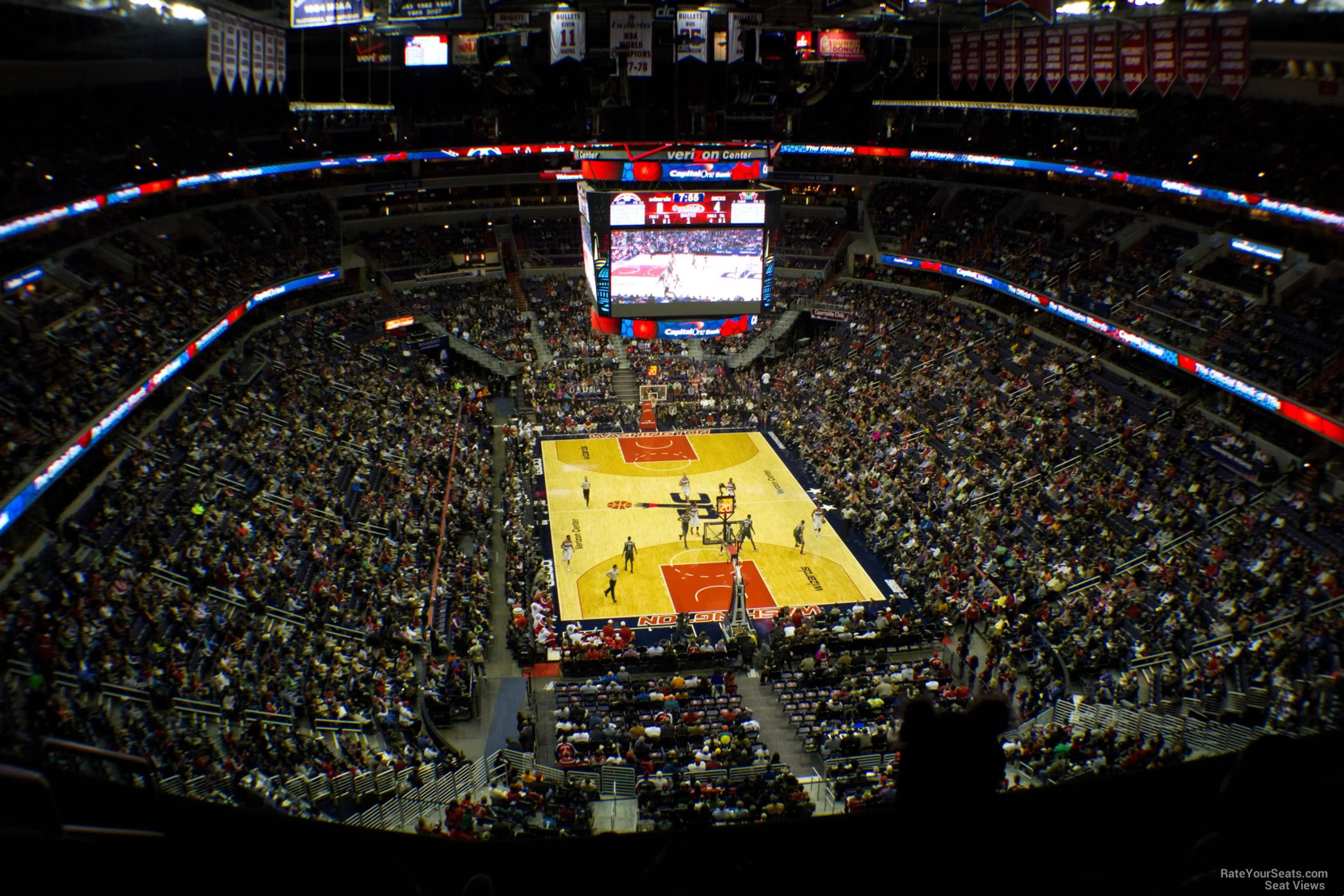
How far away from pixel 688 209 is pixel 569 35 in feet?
17.4

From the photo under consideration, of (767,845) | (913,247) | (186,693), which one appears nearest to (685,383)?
(913,247)

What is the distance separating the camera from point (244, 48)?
1892cm

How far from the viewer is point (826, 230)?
47.9 meters

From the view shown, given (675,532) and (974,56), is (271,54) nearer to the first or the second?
(675,532)

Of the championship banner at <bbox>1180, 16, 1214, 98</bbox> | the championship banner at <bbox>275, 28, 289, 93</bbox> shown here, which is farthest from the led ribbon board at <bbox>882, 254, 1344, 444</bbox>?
the championship banner at <bbox>275, 28, 289, 93</bbox>

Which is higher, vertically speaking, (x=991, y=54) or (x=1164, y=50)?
(x=991, y=54)

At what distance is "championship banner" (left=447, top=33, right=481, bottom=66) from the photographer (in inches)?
1276

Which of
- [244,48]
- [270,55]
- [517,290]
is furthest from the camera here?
[517,290]

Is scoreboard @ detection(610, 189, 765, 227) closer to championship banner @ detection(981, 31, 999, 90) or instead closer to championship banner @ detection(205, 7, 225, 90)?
championship banner @ detection(981, 31, 999, 90)

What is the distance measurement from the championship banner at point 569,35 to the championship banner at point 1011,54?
11.3 m

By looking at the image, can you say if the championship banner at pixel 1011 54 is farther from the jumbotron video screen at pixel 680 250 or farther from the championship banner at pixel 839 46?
the jumbotron video screen at pixel 680 250

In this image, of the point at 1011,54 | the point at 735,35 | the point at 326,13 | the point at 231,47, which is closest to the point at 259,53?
the point at 231,47

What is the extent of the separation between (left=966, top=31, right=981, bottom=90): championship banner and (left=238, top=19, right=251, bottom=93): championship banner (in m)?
19.1

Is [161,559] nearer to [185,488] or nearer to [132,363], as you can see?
[185,488]
